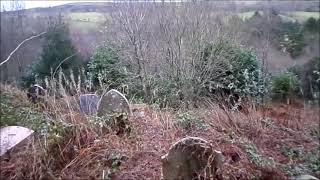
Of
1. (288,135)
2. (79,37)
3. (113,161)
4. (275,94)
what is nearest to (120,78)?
(79,37)

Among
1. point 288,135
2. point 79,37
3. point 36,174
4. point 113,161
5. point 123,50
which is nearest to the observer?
point 36,174

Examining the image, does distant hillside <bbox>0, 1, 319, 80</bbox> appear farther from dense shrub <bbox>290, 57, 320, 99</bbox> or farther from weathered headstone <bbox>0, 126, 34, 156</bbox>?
weathered headstone <bbox>0, 126, 34, 156</bbox>

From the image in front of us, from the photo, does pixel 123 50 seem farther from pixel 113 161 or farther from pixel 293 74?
pixel 113 161

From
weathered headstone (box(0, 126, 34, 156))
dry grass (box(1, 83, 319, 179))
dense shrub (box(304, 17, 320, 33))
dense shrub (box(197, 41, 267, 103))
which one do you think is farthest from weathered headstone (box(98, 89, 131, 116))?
dense shrub (box(304, 17, 320, 33))

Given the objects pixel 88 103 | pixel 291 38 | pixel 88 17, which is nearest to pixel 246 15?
pixel 291 38

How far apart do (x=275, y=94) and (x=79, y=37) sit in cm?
444

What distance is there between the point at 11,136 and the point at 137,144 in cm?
122

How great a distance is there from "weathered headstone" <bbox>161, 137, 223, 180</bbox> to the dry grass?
23cm

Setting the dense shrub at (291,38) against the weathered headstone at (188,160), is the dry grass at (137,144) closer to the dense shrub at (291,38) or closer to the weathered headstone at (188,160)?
the weathered headstone at (188,160)

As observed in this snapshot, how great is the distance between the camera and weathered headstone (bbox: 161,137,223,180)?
10.7 feet

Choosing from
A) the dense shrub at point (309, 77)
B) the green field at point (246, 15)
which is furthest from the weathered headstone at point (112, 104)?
the green field at point (246, 15)

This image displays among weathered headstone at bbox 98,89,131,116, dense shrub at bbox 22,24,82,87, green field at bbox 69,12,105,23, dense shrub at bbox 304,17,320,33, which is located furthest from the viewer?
dense shrub at bbox 304,17,320,33

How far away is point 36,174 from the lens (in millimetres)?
3385

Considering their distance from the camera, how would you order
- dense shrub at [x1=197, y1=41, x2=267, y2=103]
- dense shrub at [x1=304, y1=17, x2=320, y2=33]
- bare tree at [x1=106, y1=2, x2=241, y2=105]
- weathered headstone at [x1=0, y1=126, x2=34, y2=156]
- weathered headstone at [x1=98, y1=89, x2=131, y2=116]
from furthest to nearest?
dense shrub at [x1=304, y1=17, x2=320, y2=33]
dense shrub at [x1=197, y1=41, x2=267, y2=103]
bare tree at [x1=106, y1=2, x2=241, y2=105]
weathered headstone at [x1=98, y1=89, x2=131, y2=116]
weathered headstone at [x1=0, y1=126, x2=34, y2=156]
